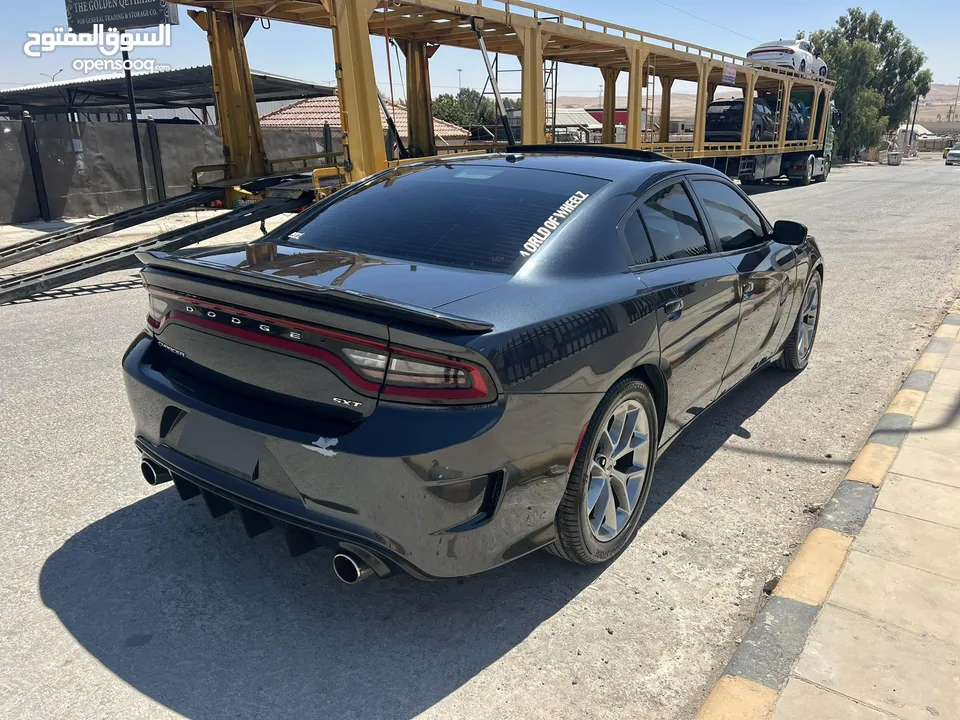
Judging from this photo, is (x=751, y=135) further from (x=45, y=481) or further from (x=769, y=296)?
(x=45, y=481)

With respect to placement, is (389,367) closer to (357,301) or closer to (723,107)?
(357,301)

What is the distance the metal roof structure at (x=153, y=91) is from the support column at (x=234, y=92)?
20.5 ft

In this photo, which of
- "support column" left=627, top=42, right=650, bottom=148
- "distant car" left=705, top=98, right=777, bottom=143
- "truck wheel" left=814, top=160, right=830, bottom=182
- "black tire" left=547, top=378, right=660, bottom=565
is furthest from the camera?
"truck wheel" left=814, top=160, right=830, bottom=182

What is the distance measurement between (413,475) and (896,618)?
6.10ft

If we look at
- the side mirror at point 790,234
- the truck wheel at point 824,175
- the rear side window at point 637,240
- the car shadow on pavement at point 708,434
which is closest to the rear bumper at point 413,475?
the rear side window at point 637,240

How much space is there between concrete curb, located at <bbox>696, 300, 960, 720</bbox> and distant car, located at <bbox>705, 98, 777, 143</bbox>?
1980cm

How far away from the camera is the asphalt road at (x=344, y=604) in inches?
88.7

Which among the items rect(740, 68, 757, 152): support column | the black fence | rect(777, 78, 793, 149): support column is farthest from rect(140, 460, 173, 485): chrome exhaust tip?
rect(777, 78, 793, 149): support column

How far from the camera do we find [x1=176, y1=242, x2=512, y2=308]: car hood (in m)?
2.39

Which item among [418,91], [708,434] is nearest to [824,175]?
[418,91]

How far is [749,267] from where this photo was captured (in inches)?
155

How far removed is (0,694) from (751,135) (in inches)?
947

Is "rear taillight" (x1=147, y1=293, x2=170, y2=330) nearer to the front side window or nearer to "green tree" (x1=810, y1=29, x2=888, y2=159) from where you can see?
the front side window

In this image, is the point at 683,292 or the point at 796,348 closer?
the point at 683,292
